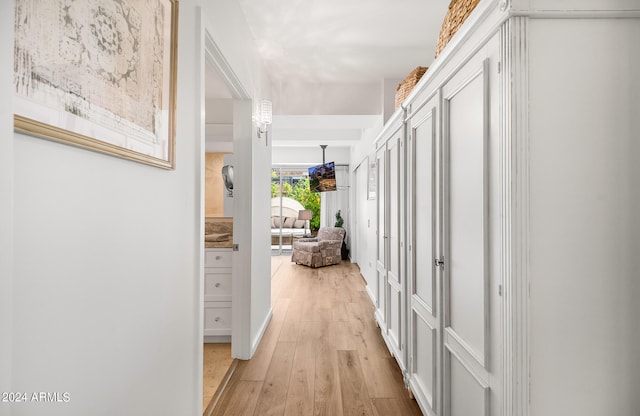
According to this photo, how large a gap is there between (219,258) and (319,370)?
1.26m

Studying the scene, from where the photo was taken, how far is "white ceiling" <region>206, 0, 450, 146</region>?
2.51 metres

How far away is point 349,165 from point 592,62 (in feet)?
23.5

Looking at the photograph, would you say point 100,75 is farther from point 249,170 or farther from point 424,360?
point 424,360

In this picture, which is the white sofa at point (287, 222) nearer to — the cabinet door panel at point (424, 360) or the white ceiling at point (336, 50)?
the white ceiling at point (336, 50)

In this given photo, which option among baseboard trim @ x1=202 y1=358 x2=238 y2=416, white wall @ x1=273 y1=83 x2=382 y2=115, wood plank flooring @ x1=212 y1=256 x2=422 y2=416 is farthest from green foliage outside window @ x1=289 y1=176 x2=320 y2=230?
baseboard trim @ x1=202 y1=358 x2=238 y2=416

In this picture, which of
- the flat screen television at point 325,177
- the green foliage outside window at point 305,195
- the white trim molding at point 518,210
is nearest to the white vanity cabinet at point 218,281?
the white trim molding at point 518,210

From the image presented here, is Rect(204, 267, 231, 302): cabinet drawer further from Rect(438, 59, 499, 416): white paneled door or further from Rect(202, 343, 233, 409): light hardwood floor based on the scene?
Rect(438, 59, 499, 416): white paneled door

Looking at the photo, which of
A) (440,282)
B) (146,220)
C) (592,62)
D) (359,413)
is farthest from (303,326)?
(592,62)

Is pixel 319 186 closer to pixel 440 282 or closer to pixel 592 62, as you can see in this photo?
pixel 440 282

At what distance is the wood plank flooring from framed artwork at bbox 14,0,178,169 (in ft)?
5.55

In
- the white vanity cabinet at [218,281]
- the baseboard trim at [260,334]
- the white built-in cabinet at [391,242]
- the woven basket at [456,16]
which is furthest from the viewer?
the white vanity cabinet at [218,281]

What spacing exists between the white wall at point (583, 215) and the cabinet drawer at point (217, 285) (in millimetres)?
2478

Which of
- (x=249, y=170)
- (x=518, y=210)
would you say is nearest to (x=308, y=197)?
(x=249, y=170)

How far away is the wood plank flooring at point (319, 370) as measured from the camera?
7.08 ft
